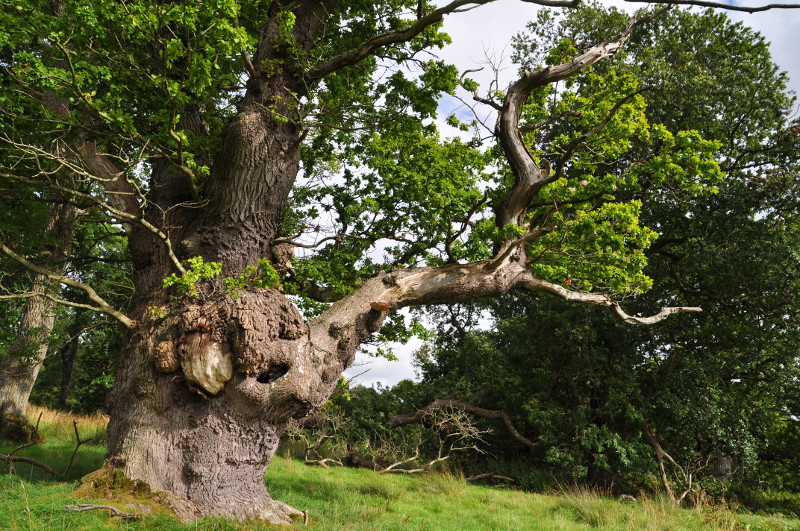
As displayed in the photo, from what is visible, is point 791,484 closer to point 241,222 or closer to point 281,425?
point 281,425

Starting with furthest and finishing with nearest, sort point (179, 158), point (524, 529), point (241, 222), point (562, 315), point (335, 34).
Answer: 1. point (562, 315)
2. point (335, 34)
3. point (524, 529)
4. point (241, 222)
5. point (179, 158)

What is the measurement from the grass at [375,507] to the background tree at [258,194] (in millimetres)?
1018

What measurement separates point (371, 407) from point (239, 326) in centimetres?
1287

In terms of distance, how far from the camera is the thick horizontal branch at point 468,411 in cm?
1798

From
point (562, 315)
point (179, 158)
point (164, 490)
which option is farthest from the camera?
point (562, 315)

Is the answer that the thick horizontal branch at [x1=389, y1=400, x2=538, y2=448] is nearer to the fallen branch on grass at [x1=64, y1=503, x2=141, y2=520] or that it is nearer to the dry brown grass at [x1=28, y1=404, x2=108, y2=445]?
the dry brown grass at [x1=28, y1=404, x2=108, y2=445]

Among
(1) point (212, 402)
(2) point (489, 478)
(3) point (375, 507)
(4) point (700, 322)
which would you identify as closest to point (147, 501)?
(1) point (212, 402)

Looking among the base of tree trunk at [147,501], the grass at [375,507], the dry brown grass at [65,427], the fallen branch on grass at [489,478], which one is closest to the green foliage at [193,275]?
the base of tree trunk at [147,501]

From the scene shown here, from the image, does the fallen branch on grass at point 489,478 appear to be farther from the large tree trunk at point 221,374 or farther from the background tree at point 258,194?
the large tree trunk at point 221,374

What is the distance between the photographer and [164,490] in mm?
6871

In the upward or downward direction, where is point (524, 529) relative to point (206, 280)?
downward

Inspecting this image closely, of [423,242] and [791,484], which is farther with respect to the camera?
[791,484]

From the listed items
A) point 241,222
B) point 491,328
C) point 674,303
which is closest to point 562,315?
point 674,303

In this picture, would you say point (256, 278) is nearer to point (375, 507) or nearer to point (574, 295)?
point (375, 507)
